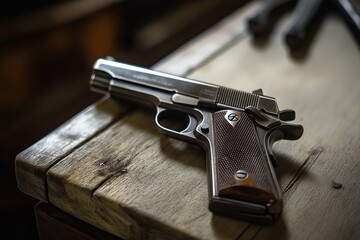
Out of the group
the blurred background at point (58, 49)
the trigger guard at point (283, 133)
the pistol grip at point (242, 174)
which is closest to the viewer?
the pistol grip at point (242, 174)

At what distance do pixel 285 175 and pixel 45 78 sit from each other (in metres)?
1.10

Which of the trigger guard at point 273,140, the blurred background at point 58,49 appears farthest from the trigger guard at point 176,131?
the blurred background at point 58,49

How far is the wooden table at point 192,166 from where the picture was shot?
68cm

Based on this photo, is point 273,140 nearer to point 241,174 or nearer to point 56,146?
point 241,174

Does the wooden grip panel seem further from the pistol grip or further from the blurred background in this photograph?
the blurred background

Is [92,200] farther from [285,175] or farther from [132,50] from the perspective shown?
[132,50]

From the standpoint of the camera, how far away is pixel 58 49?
165 cm

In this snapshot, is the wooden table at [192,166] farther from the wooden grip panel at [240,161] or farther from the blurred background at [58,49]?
the blurred background at [58,49]

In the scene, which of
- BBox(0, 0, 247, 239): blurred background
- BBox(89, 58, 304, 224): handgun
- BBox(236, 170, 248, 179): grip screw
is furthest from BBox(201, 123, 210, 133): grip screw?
BBox(0, 0, 247, 239): blurred background

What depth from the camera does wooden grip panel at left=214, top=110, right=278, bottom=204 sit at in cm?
66

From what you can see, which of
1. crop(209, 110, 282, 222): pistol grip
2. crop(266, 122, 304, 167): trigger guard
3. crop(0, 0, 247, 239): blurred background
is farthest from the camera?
crop(0, 0, 247, 239): blurred background

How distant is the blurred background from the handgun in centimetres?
67

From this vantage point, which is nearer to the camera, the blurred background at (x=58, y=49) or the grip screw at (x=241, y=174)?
the grip screw at (x=241, y=174)

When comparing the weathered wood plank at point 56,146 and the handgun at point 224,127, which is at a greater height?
the handgun at point 224,127
